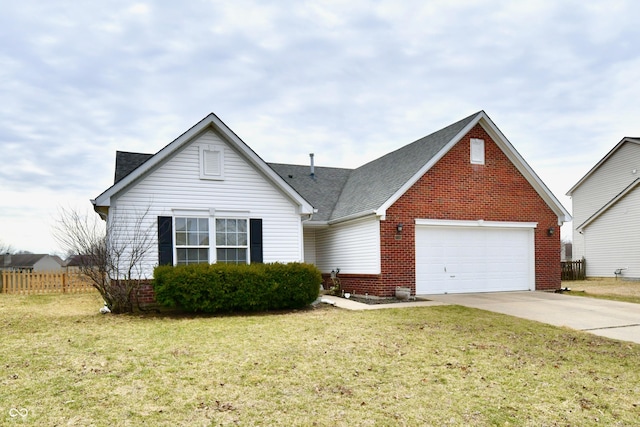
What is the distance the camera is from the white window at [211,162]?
1445cm

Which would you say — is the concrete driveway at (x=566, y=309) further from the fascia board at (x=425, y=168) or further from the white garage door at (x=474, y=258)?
the fascia board at (x=425, y=168)

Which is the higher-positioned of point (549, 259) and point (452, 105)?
point (452, 105)

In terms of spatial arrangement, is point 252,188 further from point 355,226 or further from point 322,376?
point 322,376

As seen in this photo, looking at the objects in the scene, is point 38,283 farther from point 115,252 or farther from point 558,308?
point 558,308

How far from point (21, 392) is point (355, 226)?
1296 cm

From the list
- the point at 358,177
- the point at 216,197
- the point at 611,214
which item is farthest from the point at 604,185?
the point at 216,197

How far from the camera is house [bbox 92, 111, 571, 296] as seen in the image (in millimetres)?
14062

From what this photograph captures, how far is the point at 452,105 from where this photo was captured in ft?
70.3

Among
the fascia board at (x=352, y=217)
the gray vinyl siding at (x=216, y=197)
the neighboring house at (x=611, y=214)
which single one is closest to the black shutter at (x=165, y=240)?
the gray vinyl siding at (x=216, y=197)

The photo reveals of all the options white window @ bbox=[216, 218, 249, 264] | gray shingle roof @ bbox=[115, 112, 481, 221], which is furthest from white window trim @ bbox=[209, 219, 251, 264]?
gray shingle roof @ bbox=[115, 112, 481, 221]

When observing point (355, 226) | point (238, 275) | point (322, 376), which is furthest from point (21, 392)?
point (355, 226)

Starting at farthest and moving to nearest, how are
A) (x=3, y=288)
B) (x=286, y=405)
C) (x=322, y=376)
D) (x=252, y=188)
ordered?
(x=3, y=288), (x=252, y=188), (x=322, y=376), (x=286, y=405)

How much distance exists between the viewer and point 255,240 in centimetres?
1470

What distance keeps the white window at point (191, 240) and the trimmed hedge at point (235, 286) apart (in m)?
1.50
